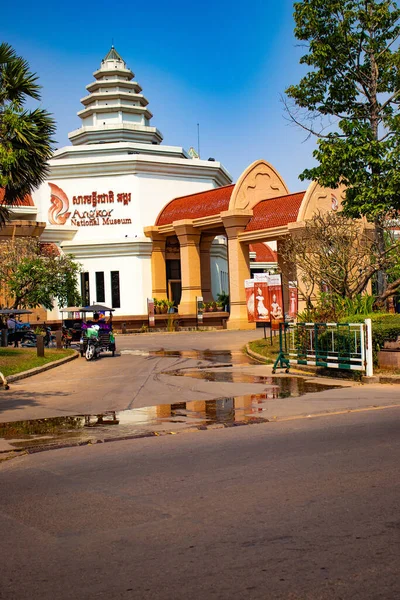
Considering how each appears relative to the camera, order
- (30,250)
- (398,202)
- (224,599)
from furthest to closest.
→ (30,250), (398,202), (224,599)

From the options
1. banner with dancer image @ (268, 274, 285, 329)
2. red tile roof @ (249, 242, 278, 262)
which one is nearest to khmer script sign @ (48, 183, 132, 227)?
red tile roof @ (249, 242, 278, 262)

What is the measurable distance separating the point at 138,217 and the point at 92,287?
5.94 m

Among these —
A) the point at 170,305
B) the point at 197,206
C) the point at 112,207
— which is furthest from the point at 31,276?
the point at 112,207

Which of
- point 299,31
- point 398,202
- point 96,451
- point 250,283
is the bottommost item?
point 96,451

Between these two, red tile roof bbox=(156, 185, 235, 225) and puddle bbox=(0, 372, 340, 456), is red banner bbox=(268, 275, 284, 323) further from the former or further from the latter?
red tile roof bbox=(156, 185, 235, 225)

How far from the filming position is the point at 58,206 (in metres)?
51.7

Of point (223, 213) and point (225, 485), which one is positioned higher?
point (223, 213)

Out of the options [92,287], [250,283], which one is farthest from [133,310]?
[250,283]

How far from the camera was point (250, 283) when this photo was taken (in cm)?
2622

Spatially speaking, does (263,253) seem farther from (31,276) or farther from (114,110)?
(31,276)

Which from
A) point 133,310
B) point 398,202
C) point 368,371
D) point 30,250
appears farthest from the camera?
point 133,310

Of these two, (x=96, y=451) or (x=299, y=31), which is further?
(x=299, y=31)

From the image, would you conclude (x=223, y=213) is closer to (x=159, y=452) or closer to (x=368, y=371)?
(x=368, y=371)

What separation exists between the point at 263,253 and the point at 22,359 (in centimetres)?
4213
